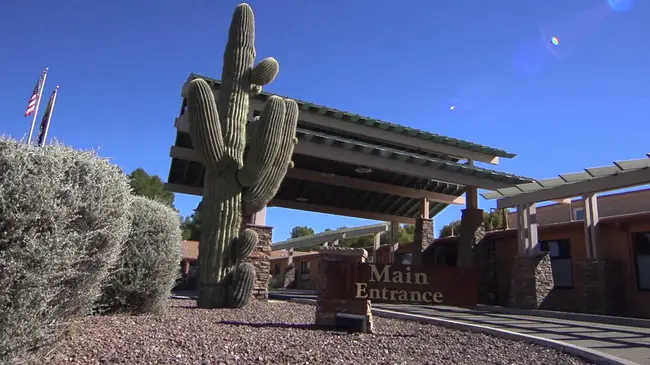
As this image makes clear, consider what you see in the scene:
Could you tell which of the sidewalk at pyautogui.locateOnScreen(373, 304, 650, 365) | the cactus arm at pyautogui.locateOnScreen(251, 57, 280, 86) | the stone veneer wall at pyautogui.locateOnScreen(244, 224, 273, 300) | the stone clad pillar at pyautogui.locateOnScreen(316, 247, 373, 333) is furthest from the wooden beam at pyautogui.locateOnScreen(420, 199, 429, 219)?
the stone clad pillar at pyautogui.locateOnScreen(316, 247, 373, 333)

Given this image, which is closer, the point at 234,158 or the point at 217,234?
the point at 217,234

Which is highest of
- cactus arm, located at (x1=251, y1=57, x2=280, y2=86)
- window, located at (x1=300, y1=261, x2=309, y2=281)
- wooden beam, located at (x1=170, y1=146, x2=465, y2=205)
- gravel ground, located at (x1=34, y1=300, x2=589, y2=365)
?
cactus arm, located at (x1=251, y1=57, x2=280, y2=86)

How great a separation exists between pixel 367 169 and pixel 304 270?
18.3 m

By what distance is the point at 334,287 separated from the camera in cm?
770

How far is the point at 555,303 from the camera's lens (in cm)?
1565

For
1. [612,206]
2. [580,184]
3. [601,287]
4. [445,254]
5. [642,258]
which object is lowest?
[601,287]

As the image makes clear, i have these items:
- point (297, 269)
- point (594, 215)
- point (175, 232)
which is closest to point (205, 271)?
point (175, 232)

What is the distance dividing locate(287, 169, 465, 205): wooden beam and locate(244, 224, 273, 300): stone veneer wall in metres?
4.53

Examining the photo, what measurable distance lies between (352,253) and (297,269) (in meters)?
28.2

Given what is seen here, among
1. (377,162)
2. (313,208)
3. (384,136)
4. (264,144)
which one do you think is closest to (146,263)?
(264,144)

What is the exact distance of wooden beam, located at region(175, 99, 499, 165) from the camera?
17.7 meters

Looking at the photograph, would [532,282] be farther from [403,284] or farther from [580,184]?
[403,284]

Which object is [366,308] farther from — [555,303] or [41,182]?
[555,303]

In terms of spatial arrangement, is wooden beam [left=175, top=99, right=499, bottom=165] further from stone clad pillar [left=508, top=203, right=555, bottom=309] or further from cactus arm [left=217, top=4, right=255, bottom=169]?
cactus arm [left=217, top=4, right=255, bottom=169]
